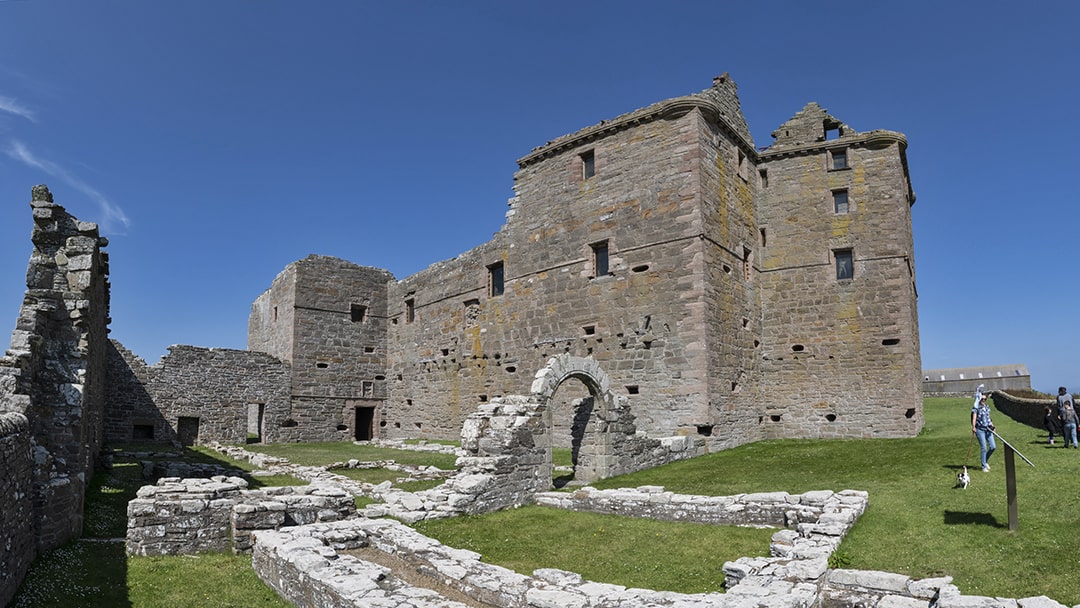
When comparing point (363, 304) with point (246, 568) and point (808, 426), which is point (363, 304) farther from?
point (246, 568)

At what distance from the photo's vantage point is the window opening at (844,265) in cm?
2022

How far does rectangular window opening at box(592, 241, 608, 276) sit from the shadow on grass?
12.2 m

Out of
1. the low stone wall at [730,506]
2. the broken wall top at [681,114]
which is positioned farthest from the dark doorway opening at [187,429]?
the low stone wall at [730,506]

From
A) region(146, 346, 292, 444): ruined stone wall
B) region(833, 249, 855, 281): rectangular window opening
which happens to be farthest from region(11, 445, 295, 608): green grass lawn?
region(146, 346, 292, 444): ruined stone wall

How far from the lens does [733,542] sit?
31.1 ft

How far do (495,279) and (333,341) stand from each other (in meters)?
9.65

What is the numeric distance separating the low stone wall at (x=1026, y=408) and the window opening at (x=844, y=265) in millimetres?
5986

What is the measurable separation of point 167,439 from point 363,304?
9589mm

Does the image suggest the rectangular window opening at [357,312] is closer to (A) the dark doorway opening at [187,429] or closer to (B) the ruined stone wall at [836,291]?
(A) the dark doorway opening at [187,429]

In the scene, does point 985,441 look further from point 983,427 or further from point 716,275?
point 716,275

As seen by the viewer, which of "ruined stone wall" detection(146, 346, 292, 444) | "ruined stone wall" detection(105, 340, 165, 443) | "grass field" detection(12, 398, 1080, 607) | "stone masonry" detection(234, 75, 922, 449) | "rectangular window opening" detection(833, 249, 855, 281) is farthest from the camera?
"ruined stone wall" detection(146, 346, 292, 444)

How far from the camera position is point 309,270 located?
97.1 feet

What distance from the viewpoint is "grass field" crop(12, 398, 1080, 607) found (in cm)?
743

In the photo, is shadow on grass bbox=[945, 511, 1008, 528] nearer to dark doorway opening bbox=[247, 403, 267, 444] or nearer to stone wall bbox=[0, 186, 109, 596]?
stone wall bbox=[0, 186, 109, 596]
